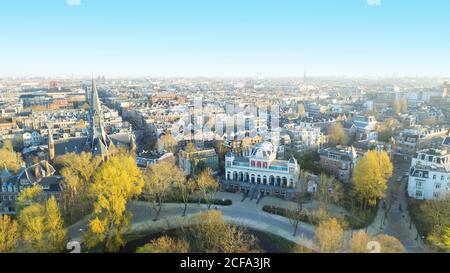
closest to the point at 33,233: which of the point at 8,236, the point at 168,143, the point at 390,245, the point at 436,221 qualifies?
the point at 8,236

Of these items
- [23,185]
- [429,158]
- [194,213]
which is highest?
[429,158]

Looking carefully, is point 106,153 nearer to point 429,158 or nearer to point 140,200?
point 140,200

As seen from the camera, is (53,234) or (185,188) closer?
(53,234)

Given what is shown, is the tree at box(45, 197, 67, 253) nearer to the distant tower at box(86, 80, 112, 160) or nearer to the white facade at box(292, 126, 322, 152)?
the distant tower at box(86, 80, 112, 160)

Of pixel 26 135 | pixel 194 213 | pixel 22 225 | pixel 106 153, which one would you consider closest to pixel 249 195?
pixel 194 213

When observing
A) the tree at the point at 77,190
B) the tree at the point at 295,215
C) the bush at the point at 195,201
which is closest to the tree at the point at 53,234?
the tree at the point at 77,190

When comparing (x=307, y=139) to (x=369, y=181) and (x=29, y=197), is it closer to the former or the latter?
(x=369, y=181)
